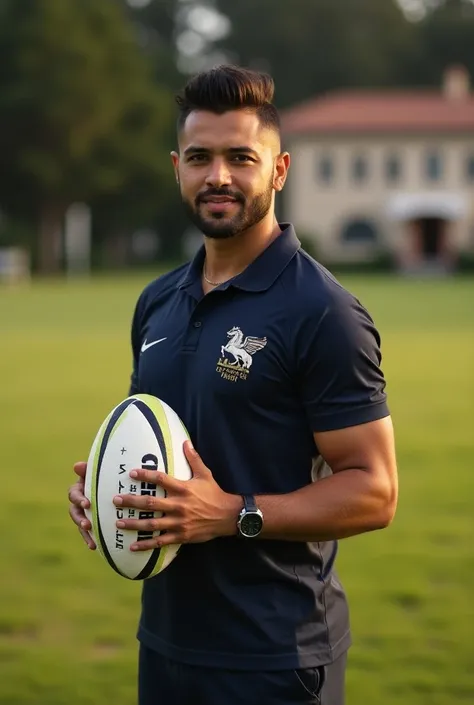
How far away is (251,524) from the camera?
2830 mm

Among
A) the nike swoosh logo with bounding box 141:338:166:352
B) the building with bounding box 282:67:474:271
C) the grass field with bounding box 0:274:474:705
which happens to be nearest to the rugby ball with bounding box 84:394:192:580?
the nike swoosh logo with bounding box 141:338:166:352

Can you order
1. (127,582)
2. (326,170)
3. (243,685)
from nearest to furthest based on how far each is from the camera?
(243,685) → (127,582) → (326,170)

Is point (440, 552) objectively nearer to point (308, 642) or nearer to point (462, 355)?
point (308, 642)

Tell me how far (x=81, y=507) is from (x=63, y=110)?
55.7 metres

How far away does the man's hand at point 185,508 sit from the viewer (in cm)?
276

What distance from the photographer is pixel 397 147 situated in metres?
64.6

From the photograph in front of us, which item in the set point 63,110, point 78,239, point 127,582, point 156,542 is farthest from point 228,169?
point 78,239

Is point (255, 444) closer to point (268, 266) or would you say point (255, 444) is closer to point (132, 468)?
point (132, 468)

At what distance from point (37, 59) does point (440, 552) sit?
53.8 m

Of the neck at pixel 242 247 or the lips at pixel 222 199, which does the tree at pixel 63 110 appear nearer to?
the neck at pixel 242 247

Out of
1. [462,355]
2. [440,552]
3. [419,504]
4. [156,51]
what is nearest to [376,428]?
[440,552]

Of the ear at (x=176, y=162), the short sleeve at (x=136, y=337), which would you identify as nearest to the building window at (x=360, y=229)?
the short sleeve at (x=136, y=337)

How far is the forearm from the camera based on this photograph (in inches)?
112

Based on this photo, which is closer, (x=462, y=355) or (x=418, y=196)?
(x=462, y=355)
